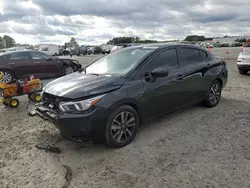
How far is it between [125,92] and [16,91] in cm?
404

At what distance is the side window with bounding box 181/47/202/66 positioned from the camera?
4656 millimetres

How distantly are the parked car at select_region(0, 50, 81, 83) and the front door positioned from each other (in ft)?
24.5

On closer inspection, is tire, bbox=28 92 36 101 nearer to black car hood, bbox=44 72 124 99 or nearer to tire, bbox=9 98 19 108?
tire, bbox=9 98 19 108

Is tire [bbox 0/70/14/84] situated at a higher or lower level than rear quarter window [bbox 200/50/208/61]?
lower

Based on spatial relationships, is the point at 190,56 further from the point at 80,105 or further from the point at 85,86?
the point at 80,105

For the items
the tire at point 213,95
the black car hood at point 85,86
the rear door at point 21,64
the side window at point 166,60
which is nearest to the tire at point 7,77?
the rear door at point 21,64

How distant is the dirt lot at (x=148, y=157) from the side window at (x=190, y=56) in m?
1.22

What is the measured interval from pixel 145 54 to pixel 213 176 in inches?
91.4

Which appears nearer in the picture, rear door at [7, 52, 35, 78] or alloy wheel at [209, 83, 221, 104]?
alloy wheel at [209, 83, 221, 104]

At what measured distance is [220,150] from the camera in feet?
11.1

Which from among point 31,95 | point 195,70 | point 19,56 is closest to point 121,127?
point 195,70

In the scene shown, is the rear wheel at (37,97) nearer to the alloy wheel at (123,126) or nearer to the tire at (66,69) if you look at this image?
the alloy wheel at (123,126)

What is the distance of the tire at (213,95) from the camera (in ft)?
17.2

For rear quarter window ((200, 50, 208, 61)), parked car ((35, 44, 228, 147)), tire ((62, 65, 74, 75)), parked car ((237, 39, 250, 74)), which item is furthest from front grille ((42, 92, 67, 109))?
parked car ((237, 39, 250, 74))
